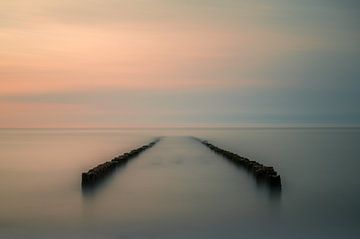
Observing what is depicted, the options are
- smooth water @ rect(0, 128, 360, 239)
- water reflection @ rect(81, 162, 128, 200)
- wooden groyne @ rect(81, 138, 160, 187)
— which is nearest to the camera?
smooth water @ rect(0, 128, 360, 239)

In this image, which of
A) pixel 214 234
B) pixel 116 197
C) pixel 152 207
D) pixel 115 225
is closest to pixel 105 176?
pixel 116 197

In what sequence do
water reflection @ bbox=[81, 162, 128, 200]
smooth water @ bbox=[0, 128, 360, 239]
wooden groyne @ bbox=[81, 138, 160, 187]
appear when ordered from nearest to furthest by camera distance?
1. smooth water @ bbox=[0, 128, 360, 239]
2. water reflection @ bbox=[81, 162, 128, 200]
3. wooden groyne @ bbox=[81, 138, 160, 187]

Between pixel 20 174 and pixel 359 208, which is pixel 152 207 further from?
pixel 20 174

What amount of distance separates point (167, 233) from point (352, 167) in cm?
2298

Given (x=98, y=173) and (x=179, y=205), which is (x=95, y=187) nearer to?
(x=98, y=173)

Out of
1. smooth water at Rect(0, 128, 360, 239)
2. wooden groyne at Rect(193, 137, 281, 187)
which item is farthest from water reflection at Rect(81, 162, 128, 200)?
wooden groyne at Rect(193, 137, 281, 187)

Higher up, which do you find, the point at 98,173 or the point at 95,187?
the point at 98,173

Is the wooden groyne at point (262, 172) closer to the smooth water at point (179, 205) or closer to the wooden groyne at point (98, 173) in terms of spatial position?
the smooth water at point (179, 205)

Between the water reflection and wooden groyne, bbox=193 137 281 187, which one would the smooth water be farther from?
wooden groyne, bbox=193 137 281 187

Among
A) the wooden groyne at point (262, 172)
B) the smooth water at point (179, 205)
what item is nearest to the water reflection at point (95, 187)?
the smooth water at point (179, 205)

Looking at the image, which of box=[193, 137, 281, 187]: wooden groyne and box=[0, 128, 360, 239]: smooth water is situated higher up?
box=[193, 137, 281, 187]: wooden groyne

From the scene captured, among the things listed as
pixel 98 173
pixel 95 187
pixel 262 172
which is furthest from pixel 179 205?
pixel 98 173

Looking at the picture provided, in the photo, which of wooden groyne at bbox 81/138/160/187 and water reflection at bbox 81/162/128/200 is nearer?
water reflection at bbox 81/162/128/200

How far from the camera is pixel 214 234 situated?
12398mm
